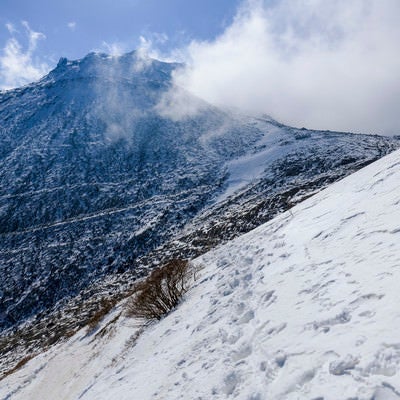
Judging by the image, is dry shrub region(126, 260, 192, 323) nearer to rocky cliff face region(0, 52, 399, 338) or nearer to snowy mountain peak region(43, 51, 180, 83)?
rocky cliff face region(0, 52, 399, 338)

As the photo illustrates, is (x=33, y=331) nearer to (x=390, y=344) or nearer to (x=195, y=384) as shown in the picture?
(x=195, y=384)

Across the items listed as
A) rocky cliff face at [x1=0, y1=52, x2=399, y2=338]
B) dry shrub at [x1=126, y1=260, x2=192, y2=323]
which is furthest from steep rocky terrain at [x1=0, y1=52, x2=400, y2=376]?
dry shrub at [x1=126, y1=260, x2=192, y2=323]

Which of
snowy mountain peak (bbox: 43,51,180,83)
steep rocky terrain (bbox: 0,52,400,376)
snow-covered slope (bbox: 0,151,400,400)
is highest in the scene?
snowy mountain peak (bbox: 43,51,180,83)

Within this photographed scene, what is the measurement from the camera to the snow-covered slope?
147 inches

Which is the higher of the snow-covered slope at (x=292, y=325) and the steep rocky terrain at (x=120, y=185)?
the steep rocky terrain at (x=120, y=185)

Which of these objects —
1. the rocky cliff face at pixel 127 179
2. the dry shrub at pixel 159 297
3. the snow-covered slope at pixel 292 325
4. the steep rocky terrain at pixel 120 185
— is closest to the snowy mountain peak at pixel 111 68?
the rocky cliff face at pixel 127 179

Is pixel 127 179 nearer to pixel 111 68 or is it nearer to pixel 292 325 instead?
pixel 292 325

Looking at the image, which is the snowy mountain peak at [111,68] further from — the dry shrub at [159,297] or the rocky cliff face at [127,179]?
the dry shrub at [159,297]

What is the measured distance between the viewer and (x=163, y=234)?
130 feet

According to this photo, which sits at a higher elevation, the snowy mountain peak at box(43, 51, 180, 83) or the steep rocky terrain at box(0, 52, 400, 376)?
the snowy mountain peak at box(43, 51, 180, 83)

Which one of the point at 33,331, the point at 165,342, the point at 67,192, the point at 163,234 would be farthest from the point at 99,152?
the point at 165,342

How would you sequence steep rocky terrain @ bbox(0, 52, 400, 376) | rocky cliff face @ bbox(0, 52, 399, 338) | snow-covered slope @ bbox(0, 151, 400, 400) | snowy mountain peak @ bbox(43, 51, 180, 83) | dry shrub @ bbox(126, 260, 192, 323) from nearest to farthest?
1. snow-covered slope @ bbox(0, 151, 400, 400)
2. dry shrub @ bbox(126, 260, 192, 323)
3. steep rocky terrain @ bbox(0, 52, 400, 376)
4. rocky cliff face @ bbox(0, 52, 399, 338)
5. snowy mountain peak @ bbox(43, 51, 180, 83)

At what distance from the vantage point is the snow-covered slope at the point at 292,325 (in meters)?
3.73

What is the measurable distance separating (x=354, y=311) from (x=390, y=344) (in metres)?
0.89
